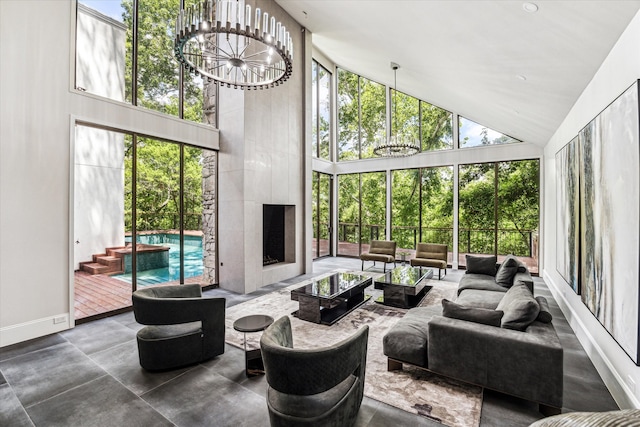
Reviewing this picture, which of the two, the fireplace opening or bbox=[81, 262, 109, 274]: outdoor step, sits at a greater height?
the fireplace opening

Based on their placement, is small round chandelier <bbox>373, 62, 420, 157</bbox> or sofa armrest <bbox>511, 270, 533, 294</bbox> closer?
sofa armrest <bbox>511, 270, 533, 294</bbox>

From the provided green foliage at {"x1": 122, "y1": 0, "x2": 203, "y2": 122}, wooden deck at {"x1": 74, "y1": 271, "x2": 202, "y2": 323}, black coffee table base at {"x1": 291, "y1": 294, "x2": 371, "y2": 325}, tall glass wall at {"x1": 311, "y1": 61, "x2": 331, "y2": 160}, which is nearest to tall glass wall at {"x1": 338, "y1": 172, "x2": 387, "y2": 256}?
tall glass wall at {"x1": 311, "y1": 61, "x2": 331, "y2": 160}

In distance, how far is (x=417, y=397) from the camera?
2.47 m

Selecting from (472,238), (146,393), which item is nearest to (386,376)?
(146,393)

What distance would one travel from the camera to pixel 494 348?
237 cm

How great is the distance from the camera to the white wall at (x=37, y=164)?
343cm

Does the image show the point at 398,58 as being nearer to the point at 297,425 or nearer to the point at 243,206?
the point at 243,206

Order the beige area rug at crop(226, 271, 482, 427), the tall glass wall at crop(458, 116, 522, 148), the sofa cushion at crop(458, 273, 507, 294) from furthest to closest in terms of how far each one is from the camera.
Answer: the tall glass wall at crop(458, 116, 522, 148), the sofa cushion at crop(458, 273, 507, 294), the beige area rug at crop(226, 271, 482, 427)

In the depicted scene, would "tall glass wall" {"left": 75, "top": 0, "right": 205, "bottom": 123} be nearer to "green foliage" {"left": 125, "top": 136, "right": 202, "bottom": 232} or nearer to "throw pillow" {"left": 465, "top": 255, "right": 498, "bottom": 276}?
"green foliage" {"left": 125, "top": 136, "right": 202, "bottom": 232}

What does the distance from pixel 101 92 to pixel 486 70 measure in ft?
18.5

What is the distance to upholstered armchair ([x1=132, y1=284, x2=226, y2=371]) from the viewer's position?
112 inches

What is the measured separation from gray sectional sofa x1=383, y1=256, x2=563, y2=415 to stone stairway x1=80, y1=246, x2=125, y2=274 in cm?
531

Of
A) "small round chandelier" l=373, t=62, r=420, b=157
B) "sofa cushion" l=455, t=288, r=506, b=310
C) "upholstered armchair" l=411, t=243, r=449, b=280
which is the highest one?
"small round chandelier" l=373, t=62, r=420, b=157

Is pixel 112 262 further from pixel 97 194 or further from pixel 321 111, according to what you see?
pixel 321 111
